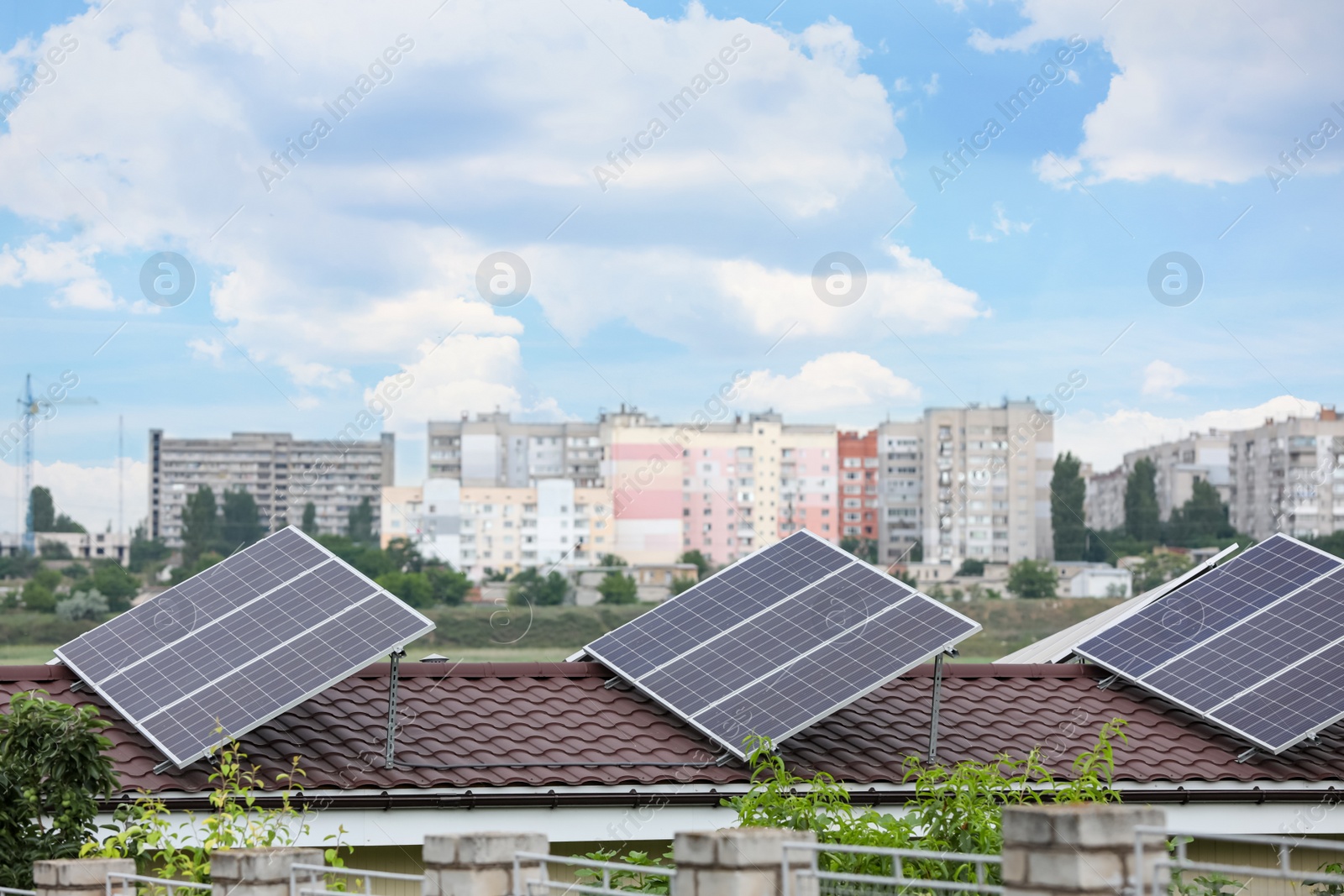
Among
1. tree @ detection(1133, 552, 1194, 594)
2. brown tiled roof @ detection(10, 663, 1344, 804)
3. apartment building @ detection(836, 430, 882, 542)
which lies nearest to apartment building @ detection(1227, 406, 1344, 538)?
tree @ detection(1133, 552, 1194, 594)

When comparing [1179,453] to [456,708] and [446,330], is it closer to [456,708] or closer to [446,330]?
[446,330]

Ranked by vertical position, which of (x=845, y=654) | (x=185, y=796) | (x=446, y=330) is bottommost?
(x=185, y=796)

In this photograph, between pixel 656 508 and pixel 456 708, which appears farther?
pixel 656 508

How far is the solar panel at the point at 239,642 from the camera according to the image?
16.7 meters

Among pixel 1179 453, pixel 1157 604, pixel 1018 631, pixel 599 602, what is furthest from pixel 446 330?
pixel 1157 604

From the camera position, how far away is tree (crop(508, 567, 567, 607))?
562 ft

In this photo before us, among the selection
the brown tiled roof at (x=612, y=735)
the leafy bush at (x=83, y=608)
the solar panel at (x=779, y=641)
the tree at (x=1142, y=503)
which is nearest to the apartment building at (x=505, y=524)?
the leafy bush at (x=83, y=608)

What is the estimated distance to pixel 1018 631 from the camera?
157 meters

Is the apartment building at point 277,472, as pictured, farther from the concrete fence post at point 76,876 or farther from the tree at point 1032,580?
the concrete fence post at point 76,876

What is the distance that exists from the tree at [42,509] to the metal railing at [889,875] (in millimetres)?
176741

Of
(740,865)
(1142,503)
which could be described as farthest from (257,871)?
(1142,503)

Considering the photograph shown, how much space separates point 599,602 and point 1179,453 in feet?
242

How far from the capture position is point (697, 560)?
182 metres

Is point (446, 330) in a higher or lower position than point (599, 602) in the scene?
higher
